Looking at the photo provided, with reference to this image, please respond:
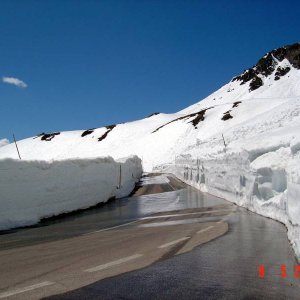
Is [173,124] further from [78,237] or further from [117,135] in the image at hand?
[78,237]

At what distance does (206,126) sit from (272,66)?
77.7 metres

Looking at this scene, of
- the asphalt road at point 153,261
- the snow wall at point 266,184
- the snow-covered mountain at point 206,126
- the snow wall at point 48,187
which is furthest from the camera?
the snow-covered mountain at point 206,126

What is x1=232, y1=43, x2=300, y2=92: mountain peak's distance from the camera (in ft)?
432

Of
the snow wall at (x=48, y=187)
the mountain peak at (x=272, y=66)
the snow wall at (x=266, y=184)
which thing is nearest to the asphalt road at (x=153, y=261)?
the snow wall at (x=266, y=184)

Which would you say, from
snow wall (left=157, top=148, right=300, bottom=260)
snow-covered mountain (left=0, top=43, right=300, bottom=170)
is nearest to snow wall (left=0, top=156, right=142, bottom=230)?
snow wall (left=157, top=148, right=300, bottom=260)

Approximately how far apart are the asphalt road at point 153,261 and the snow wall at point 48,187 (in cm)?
155

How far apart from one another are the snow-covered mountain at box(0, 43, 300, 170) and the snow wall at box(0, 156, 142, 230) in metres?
21.4

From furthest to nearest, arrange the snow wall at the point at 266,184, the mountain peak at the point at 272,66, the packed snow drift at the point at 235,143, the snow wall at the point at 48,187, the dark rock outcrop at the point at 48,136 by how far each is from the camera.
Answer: the mountain peak at the point at 272,66
the dark rock outcrop at the point at 48,136
the snow wall at the point at 48,187
the packed snow drift at the point at 235,143
the snow wall at the point at 266,184

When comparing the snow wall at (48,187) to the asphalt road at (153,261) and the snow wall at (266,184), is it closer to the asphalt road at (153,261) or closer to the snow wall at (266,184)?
the asphalt road at (153,261)

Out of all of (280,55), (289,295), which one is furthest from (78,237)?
(280,55)

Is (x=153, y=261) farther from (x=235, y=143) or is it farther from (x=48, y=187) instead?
(x=235, y=143)

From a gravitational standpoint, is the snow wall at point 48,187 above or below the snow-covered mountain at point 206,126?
below

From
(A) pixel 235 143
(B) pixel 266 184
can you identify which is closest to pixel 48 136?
(A) pixel 235 143

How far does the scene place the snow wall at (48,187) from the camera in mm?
12023
